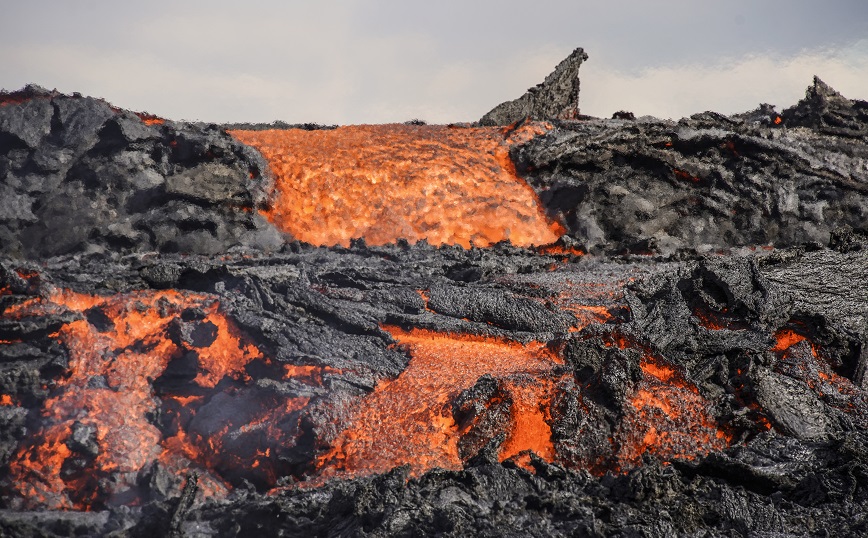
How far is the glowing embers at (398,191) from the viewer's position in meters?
9.01

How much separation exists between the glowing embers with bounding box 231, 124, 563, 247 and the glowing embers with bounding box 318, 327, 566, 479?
142 inches

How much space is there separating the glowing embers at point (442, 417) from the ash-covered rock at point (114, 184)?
151 inches

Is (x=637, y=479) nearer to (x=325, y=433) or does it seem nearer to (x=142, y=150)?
(x=325, y=433)

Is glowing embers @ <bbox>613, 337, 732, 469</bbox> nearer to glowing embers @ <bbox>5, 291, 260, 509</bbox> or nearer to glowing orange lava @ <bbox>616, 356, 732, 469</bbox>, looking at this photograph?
glowing orange lava @ <bbox>616, 356, 732, 469</bbox>

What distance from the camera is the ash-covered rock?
7902 millimetres

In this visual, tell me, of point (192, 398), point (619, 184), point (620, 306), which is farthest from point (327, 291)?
point (619, 184)

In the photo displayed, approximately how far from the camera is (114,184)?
823 cm

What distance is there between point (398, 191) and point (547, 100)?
3.62 metres

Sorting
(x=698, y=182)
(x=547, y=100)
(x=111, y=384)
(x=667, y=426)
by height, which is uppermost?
(x=547, y=100)

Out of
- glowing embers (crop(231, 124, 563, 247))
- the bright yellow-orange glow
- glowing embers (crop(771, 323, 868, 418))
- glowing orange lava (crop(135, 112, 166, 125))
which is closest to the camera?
glowing embers (crop(771, 323, 868, 418))

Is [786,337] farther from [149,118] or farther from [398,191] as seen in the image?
[149,118]

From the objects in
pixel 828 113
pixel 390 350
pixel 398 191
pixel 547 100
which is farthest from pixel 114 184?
pixel 828 113

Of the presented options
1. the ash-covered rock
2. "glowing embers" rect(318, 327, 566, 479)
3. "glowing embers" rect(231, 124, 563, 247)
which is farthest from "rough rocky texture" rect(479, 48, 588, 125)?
"glowing embers" rect(318, 327, 566, 479)

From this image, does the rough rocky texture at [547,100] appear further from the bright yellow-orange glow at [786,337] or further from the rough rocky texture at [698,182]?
the bright yellow-orange glow at [786,337]
